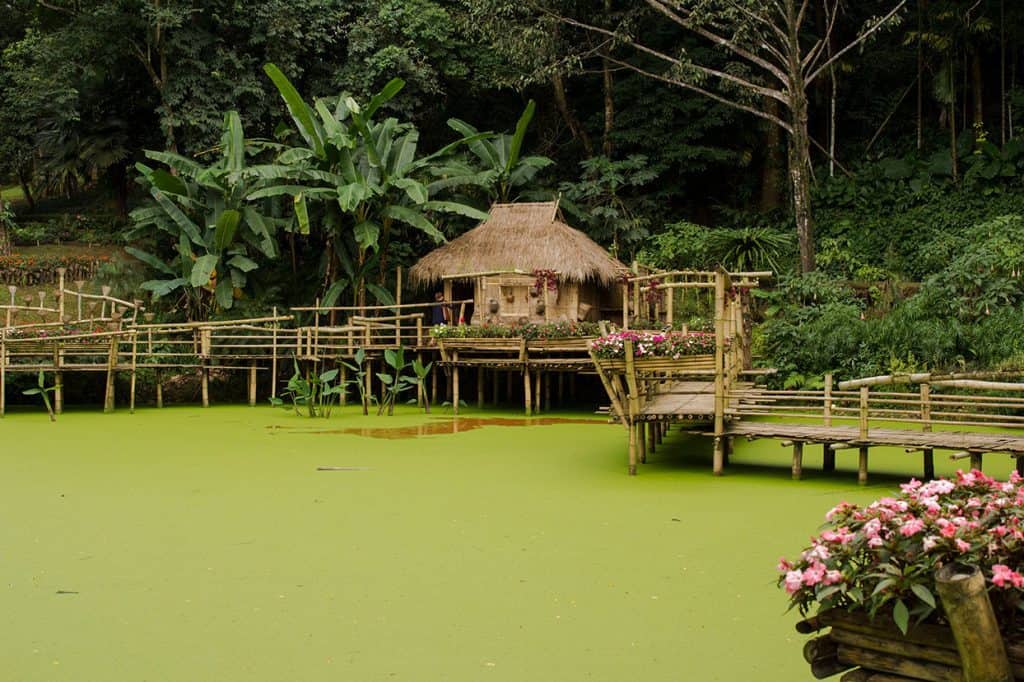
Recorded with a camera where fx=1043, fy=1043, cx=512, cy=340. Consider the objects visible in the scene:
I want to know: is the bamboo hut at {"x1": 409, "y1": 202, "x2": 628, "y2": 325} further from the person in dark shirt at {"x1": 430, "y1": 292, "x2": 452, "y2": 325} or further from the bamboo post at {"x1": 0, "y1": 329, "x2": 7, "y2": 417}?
the bamboo post at {"x1": 0, "y1": 329, "x2": 7, "y2": 417}

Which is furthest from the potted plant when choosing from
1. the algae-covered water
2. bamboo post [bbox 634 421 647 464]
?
bamboo post [bbox 634 421 647 464]

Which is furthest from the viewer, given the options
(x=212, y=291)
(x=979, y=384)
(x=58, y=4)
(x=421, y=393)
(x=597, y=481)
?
(x=58, y=4)

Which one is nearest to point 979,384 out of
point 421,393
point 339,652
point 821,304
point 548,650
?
point 548,650

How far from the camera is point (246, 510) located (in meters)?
7.82

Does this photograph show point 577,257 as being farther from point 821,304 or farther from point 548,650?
point 548,650

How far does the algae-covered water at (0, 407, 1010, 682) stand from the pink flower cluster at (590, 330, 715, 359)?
3.64 feet

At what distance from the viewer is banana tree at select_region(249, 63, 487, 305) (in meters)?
16.9

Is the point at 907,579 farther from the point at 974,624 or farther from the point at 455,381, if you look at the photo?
the point at 455,381

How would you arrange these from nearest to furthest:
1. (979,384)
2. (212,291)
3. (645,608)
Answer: (645,608) < (979,384) < (212,291)

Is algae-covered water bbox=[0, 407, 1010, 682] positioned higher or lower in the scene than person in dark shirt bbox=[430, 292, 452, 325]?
lower

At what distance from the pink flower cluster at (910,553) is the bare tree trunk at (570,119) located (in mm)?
17748

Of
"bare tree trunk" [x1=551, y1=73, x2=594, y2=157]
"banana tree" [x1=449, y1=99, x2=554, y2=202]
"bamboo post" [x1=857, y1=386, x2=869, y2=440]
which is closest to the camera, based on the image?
"bamboo post" [x1=857, y1=386, x2=869, y2=440]

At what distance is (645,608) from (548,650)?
0.77m

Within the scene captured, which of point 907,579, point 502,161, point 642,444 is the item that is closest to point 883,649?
point 907,579
